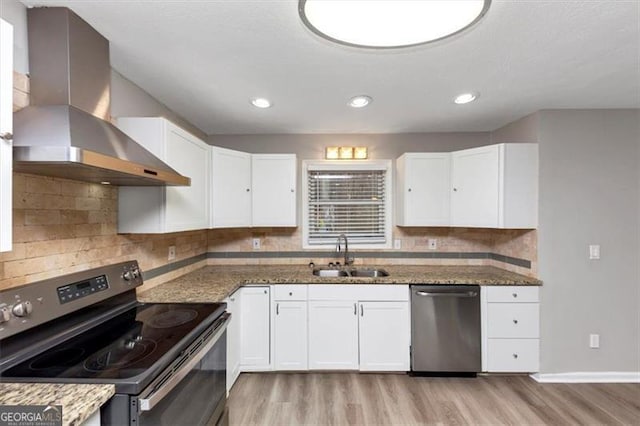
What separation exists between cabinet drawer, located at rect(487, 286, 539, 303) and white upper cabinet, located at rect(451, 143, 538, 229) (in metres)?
0.56

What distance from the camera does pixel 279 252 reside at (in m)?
3.38

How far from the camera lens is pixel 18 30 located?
1.30 metres

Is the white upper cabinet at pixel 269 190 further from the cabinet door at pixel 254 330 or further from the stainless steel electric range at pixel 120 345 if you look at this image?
the stainless steel electric range at pixel 120 345

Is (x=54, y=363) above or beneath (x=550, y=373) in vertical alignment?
above

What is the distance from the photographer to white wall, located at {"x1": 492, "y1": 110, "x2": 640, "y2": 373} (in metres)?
2.60

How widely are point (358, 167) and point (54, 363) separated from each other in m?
2.91

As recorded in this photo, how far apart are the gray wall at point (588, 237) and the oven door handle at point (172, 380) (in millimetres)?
2762

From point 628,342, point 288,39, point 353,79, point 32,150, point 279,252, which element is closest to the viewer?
point 32,150

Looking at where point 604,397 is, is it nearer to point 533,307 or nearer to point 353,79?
point 533,307

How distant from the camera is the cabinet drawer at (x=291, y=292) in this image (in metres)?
2.72

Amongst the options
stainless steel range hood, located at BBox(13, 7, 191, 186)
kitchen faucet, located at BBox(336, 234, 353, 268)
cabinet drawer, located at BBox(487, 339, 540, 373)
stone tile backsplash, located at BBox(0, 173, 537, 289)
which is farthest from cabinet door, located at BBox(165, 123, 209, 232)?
cabinet drawer, located at BBox(487, 339, 540, 373)

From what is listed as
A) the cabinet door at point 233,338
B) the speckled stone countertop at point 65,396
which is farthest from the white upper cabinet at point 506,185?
the speckled stone countertop at point 65,396

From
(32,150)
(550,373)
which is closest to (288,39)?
(32,150)

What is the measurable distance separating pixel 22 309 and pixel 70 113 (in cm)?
84
